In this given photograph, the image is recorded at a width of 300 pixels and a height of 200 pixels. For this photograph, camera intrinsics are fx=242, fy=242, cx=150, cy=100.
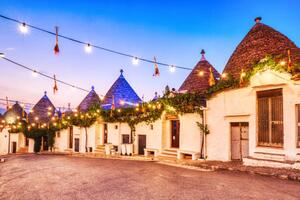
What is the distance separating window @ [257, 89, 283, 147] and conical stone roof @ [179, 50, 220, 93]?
4.85 m

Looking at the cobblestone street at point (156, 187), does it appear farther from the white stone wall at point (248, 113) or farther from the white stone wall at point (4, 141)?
the white stone wall at point (4, 141)

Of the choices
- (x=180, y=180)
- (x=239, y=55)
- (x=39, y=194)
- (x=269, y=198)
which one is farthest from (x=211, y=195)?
(x=239, y=55)

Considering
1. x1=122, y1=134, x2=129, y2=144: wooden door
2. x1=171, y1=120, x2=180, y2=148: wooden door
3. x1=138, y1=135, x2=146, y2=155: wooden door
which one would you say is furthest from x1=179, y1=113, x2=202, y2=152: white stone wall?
x1=122, y1=134, x2=129, y2=144: wooden door

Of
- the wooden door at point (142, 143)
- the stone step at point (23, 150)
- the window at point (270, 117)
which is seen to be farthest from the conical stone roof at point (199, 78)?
the stone step at point (23, 150)

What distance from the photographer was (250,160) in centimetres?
1117

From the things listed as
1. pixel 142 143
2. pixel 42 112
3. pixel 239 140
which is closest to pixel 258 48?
pixel 239 140

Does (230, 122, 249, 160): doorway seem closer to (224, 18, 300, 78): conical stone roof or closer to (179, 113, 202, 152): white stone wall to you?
(179, 113, 202, 152): white stone wall

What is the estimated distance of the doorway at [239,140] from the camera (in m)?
13.0

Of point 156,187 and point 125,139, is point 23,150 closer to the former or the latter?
point 125,139

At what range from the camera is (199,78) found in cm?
1706

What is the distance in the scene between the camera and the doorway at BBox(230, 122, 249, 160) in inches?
511

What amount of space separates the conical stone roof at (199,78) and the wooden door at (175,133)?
8.11 ft

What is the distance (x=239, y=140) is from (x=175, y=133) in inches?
197

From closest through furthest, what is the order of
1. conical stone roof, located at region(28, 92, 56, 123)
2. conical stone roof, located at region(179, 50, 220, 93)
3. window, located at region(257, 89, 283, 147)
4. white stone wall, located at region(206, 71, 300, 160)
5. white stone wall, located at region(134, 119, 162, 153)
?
white stone wall, located at region(206, 71, 300, 160), window, located at region(257, 89, 283, 147), conical stone roof, located at region(179, 50, 220, 93), white stone wall, located at region(134, 119, 162, 153), conical stone roof, located at region(28, 92, 56, 123)
